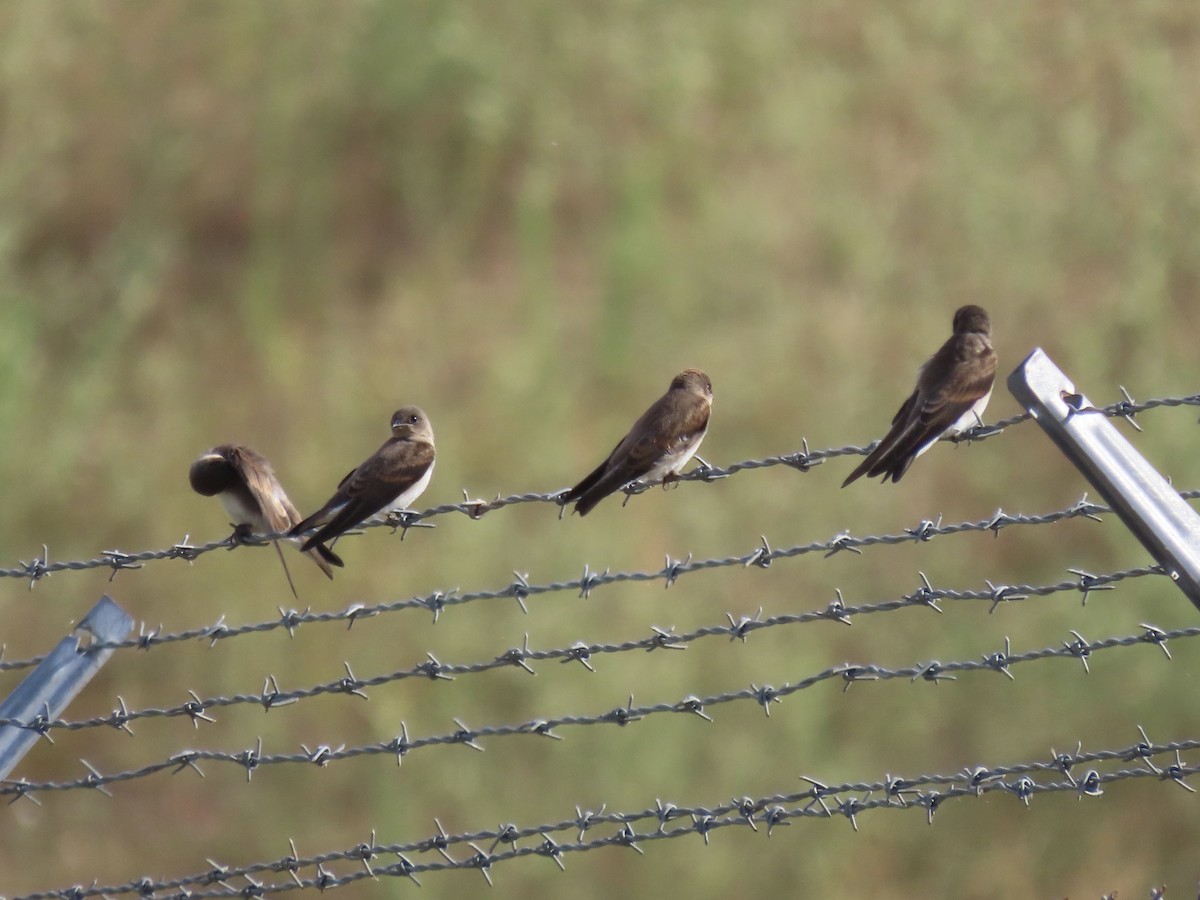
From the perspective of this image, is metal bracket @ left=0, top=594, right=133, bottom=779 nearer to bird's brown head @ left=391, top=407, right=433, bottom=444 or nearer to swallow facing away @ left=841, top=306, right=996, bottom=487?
swallow facing away @ left=841, top=306, right=996, bottom=487

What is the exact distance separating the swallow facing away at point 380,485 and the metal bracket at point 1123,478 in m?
3.43

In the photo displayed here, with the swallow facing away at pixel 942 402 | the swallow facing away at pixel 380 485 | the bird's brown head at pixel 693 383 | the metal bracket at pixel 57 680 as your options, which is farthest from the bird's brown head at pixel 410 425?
the metal bracket at pixel 57 680

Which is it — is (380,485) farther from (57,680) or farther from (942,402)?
(57,680)

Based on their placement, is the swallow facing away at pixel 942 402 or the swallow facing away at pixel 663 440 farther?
the swallow facing away at pixel 663 440

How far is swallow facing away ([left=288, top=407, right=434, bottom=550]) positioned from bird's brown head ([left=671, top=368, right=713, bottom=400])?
3.87 feet

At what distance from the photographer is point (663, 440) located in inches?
283

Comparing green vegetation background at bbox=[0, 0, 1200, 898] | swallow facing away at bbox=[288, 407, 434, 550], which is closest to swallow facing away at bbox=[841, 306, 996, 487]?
swallow facing away at bbox=[288, 407, 434, 550]

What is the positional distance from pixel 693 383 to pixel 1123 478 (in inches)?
153

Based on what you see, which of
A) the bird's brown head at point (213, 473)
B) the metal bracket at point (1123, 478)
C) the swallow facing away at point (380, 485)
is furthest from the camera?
the bird's brown head at point (213, 473)

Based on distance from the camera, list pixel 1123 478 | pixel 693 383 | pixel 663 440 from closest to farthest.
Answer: pixel 1123 478
pixel 663 440
pixel 693 383

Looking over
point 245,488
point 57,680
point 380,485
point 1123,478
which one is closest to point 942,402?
point 380,485

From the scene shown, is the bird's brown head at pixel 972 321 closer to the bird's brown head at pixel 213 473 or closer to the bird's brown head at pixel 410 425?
the bird's brown head at pixel 410 425

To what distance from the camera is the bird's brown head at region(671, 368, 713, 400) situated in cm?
755

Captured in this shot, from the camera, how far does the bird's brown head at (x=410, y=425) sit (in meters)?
7.39
